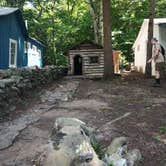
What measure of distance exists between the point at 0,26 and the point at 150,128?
1117 cm

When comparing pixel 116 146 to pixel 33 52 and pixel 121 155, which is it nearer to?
pixel 121 155

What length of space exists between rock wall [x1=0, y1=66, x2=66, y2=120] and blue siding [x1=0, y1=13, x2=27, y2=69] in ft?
8.49

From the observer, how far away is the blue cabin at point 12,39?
1754 centimetres

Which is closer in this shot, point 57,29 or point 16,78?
point 16,78

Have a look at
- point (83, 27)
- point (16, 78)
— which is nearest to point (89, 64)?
point (16, 78)

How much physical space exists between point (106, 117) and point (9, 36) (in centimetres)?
1093

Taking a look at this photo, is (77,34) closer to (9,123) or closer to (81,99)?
(81,99)

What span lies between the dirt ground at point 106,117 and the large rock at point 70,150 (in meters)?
0.96

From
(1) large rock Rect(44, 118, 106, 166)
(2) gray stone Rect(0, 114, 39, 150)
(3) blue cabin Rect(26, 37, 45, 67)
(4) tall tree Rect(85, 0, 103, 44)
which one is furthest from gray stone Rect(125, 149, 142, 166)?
(4) tall tree Rect(85, 0, 103, 44)

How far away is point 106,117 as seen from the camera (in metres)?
8.78


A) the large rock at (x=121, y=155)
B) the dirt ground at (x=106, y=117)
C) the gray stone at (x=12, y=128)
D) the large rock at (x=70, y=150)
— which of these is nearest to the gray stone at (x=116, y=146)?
the large rock at (x=121, y=155)

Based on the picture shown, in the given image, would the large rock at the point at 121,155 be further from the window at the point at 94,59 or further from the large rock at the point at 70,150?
the window at the point at 94,59

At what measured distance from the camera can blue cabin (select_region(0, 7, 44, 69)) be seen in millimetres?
17544

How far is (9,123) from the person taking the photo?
27.5ft
